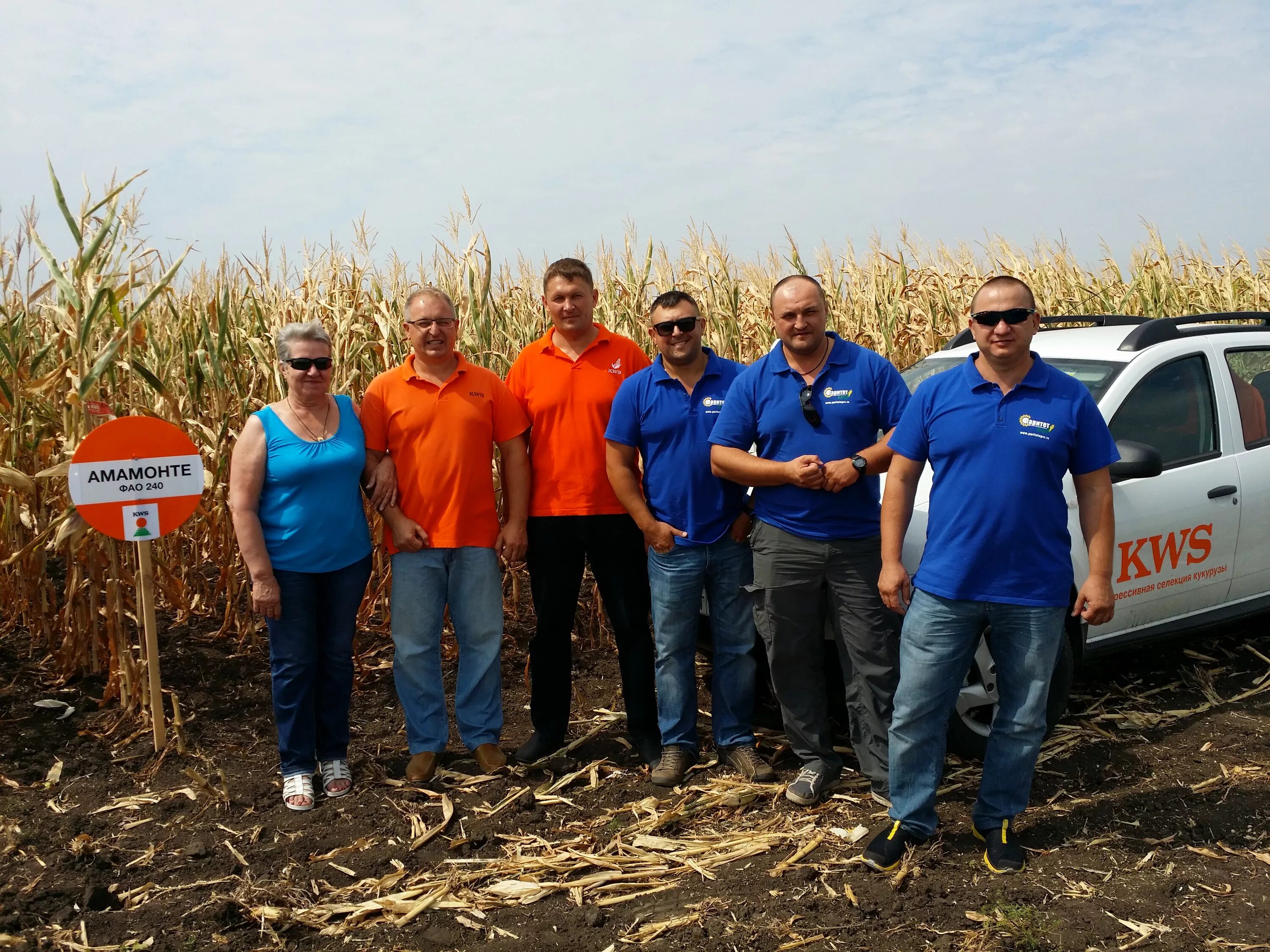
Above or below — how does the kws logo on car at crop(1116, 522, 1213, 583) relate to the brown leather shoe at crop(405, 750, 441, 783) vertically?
above

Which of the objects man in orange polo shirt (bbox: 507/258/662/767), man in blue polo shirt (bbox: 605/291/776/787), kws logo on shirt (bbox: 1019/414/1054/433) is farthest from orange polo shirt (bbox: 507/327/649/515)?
kws logo on shirt (bbox: 1019/414/1054/433)

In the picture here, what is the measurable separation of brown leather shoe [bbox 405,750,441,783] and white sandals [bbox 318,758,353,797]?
0.27m

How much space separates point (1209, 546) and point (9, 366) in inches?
257

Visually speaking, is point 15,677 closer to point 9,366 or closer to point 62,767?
point 62,767

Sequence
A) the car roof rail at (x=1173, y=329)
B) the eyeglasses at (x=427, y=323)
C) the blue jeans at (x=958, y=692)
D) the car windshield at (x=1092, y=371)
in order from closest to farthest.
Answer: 1. the blue jeans at (x=958, y=692)
2. the eyeglasses at (x=427, y=323)
3. the car windshield at (x=1092, y=371)
4. the car roof rail at (x=1173, y=329)

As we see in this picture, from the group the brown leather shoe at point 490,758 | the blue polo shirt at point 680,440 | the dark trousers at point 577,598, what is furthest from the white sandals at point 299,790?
the blue polo shirt at point 680,440

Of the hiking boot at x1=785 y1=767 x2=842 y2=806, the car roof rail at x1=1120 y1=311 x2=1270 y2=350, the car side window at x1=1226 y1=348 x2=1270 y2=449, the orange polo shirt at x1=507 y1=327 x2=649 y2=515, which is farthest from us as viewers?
the car side window at x1=1226 y1=348 x2=1270 y2=449

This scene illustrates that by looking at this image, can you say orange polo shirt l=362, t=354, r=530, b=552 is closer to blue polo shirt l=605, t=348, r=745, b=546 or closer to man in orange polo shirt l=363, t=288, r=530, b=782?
man in orange polo shirt l=363, t=288, r=530, b=782

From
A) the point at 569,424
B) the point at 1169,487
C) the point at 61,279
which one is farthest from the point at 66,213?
the point at 1169,487

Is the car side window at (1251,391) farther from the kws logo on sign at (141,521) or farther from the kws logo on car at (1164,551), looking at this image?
the kws logo on sign at (141,521)

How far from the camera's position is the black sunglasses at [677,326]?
4301 millimetres

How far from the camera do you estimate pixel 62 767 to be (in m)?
4.77

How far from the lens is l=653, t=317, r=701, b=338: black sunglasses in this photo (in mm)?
4301

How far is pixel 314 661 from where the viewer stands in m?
4.46
